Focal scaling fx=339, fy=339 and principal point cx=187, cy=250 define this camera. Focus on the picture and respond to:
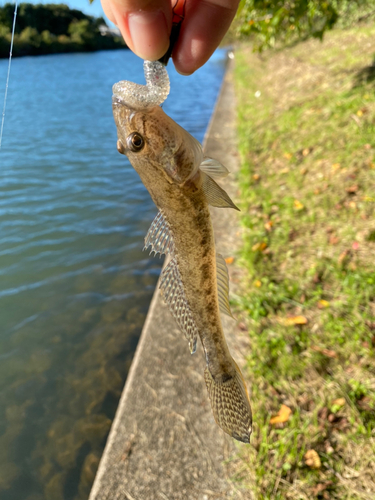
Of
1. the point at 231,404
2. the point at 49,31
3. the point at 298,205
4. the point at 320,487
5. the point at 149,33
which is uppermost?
the point at 49,31

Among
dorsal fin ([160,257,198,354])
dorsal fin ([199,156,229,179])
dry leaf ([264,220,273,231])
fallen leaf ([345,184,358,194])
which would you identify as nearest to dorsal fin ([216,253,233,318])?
dorsal fin ([160,257,198,354])

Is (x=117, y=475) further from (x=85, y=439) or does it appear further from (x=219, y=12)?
(x=219, y=12)

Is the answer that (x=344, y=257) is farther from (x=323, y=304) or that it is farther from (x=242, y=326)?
(x=242, y=326)

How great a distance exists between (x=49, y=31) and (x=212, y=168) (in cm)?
5478

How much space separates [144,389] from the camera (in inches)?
143

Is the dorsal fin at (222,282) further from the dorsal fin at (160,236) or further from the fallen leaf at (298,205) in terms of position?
the fallen leaf at (298,205)

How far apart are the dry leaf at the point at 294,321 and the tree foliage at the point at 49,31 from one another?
4093cm

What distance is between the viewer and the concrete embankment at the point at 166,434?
2861mm

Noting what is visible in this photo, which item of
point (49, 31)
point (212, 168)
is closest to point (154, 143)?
point (212, 168)

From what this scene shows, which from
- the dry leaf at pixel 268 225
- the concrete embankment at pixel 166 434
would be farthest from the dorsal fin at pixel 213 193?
the dry leaf at pixel 268 225

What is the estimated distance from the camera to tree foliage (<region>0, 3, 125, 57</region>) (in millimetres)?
38531

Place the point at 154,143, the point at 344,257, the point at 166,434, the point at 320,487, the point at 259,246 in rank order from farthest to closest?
the point at 259,246 → the point at 344,257 → the point at 166,434 → the point at 320,487 → the point at 154,143

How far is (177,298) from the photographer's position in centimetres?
179

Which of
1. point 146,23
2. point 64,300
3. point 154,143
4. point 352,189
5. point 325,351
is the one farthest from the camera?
point 64,300
